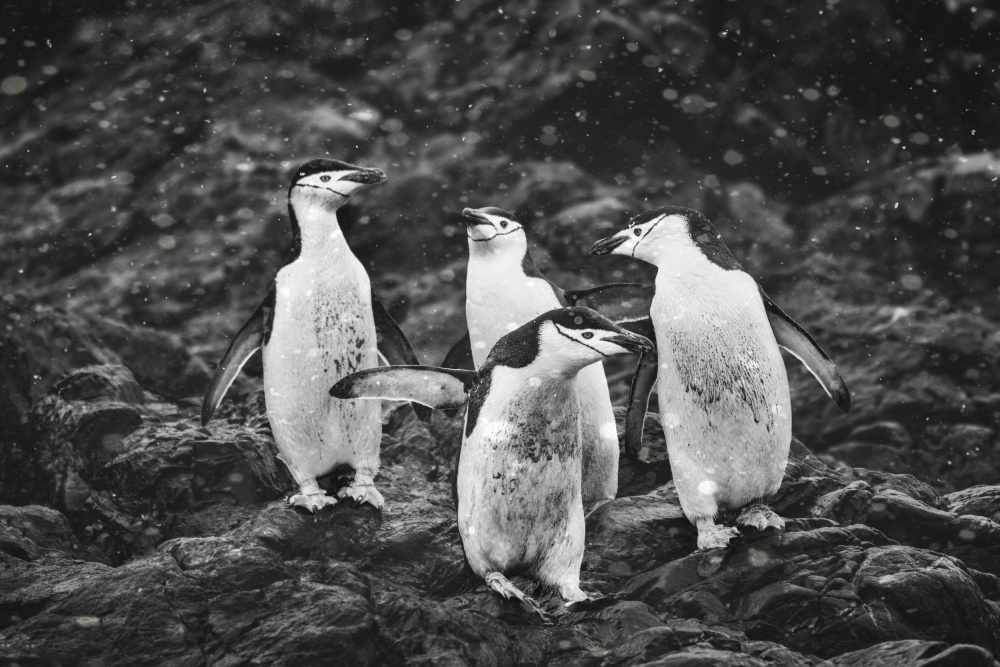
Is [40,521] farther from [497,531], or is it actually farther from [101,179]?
[101,179]

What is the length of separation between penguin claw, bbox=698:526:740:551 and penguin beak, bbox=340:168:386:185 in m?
1.89

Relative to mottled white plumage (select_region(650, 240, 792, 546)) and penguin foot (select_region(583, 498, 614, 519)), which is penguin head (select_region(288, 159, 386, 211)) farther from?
penguin foot (select_region(583, 498, 614, 519))

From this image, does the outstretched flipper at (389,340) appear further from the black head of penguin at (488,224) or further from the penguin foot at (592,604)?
the penguin foot at (592,604)

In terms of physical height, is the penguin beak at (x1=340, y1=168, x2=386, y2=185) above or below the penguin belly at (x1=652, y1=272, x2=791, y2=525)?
above

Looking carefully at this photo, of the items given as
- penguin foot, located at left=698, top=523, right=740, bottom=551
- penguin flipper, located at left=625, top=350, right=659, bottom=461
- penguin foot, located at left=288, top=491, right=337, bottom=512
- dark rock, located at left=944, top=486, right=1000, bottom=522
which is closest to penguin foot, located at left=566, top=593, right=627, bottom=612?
penguin foot, located at left=698, top=523, right=740, bottom=551

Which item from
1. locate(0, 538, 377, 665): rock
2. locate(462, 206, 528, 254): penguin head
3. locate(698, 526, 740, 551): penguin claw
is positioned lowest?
locate(698, 526, 740, 551): penguin claw

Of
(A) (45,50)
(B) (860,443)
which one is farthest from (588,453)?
(A) (45,50)

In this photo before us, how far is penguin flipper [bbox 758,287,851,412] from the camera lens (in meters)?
3.52

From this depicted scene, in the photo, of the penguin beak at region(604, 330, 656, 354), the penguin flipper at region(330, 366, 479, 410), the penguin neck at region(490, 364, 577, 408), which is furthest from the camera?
the penguin flipper at region(330, 366, 479, 410)

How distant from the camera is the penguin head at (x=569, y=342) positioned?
8.23ft

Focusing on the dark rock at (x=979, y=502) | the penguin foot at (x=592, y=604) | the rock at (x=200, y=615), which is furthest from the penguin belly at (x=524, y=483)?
the dark rock at (x=979, y=502)

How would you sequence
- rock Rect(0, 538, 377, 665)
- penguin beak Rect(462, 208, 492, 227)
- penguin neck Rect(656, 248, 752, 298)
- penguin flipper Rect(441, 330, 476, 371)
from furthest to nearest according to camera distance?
penguin flipper Rect(441, 330, 476, 371) < penguin beak Rect(462, 208, 492, 227) < penguin neck Rect(656, 248, 752, 298) < rock Rect(0, 538, 377, 665)

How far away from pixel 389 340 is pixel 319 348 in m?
0.60

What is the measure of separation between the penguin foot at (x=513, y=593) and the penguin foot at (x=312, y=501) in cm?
96
